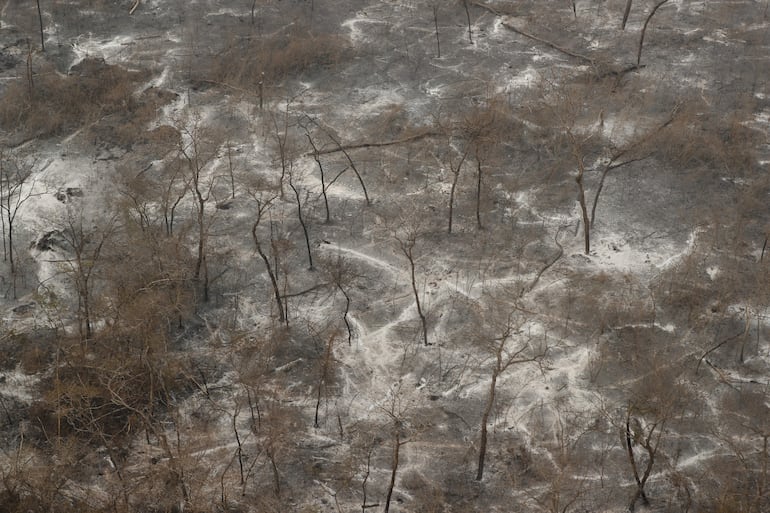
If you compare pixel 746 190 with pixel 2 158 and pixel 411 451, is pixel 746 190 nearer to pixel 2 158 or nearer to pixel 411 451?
pixel 411 451

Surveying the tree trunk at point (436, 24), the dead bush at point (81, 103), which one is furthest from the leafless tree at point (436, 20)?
the dead bush at point (81, 103)

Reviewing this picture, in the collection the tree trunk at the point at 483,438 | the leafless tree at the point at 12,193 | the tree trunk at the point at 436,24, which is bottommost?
the tree trunk at the point at 483,438

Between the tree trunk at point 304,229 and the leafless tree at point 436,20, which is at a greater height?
the leafless tree at point 436,20

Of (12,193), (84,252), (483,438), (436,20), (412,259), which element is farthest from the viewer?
(436,20)

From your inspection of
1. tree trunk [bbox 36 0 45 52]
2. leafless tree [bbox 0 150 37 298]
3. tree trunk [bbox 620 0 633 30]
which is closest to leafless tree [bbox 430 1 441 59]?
tree trunk [bbox 620 0 633 30]

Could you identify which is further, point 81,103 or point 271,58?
point 271,58

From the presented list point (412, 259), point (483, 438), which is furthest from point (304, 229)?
point (483, 438)

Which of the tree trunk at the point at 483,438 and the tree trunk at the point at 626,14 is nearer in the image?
the tree trunk at the point at 483,438

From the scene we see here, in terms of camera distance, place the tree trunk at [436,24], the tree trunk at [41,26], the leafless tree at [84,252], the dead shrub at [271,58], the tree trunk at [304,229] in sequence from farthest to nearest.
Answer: the tree trunk at [41,26], the tree trunk at [436,24], the dead shrub at [271,58], the tree trunk at [304,229], the leafless tree at [84,252]

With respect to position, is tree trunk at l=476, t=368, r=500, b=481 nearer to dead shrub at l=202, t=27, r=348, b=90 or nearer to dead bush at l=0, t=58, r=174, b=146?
dead bush at l=0, t=58, r=174, b=146

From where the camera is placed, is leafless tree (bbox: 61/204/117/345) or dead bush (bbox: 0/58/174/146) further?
dead bush (bbox: 0/58/174/146)

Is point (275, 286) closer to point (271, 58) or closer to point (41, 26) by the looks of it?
point (271, 58)

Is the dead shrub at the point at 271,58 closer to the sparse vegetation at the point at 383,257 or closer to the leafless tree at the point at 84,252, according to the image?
the sparse vegetation at the point at 383,257
